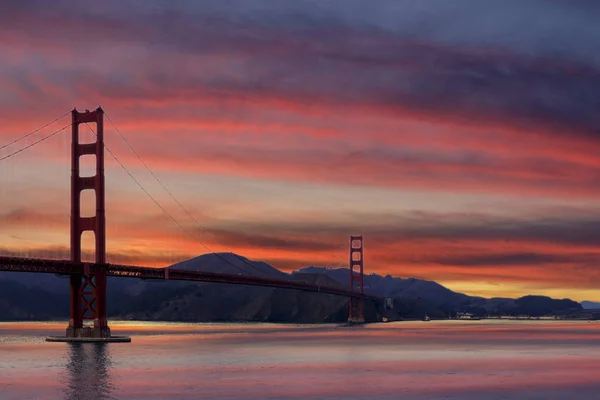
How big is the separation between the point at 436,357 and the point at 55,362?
95.6 feet

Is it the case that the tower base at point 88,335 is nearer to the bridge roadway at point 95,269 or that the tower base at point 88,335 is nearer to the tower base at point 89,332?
the tower base at point 89,332

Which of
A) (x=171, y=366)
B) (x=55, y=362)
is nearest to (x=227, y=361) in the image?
(x=171, y=366)

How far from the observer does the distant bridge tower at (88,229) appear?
82.7 m

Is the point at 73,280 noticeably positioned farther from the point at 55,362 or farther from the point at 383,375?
the point at 383,375

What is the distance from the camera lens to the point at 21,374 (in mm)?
57062

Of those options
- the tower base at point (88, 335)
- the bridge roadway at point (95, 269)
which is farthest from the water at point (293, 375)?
the bridge roadway at point (95, 269)

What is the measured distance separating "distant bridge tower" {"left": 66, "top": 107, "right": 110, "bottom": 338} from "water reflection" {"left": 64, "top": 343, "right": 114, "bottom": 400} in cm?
297

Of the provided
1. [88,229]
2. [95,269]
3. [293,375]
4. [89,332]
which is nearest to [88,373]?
[293,375]

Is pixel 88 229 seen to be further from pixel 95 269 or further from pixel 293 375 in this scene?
pixel 293 375

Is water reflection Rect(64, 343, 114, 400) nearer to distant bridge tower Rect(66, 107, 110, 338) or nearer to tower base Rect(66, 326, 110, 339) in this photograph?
tower base Rect(66, 326, 110, 339)

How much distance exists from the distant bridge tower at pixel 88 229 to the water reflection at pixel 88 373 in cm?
297

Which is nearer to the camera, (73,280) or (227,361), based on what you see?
(227,361)

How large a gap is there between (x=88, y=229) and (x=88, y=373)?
2977 centimetres

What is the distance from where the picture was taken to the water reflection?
44375mm
